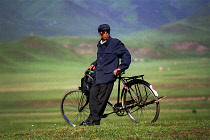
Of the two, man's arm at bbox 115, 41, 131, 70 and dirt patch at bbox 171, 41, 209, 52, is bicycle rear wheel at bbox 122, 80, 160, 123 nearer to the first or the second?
man's arm at bbox 115, 41, 131, 70

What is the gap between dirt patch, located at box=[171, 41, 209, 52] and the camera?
71.8 meters

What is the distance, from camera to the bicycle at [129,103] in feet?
17.1

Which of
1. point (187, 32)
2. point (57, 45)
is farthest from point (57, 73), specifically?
point (187, 32)

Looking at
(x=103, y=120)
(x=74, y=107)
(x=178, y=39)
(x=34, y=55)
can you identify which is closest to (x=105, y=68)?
(x=74, y=107)

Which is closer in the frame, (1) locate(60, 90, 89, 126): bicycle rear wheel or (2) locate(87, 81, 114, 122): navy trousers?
(2) locate(87, 81, 114, 122): navy trousers

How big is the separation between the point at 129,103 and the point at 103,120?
701 cm

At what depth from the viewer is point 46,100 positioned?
30188mm

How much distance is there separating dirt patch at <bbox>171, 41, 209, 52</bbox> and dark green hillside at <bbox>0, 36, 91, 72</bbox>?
21670 millimetres

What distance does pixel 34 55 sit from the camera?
65312 millimetres

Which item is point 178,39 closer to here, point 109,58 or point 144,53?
point 144,53

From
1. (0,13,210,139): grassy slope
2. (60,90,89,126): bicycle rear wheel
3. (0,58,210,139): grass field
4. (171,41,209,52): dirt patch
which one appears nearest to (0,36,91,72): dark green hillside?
(0,13,210,139): grassy slope

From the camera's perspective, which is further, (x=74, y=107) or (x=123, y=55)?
(x=74, y=107)

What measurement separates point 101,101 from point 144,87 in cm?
72

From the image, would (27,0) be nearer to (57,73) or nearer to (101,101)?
(57,73)
